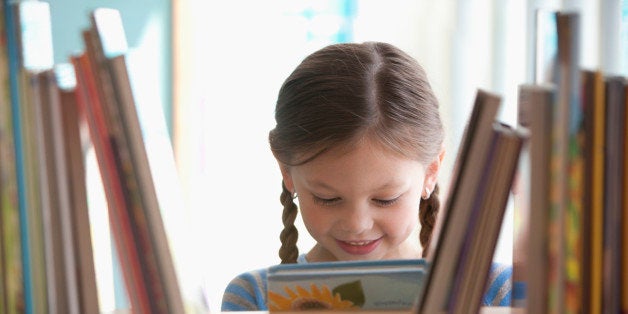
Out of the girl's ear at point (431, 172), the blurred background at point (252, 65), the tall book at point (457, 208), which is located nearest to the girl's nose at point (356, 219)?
the girl's ear at point (431, 172)

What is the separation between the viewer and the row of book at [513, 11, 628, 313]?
0.66 m

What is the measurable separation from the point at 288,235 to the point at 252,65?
5.64 feet

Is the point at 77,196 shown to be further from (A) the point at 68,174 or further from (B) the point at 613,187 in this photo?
(B) the point at 613,187

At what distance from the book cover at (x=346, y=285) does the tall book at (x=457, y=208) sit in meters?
0.21

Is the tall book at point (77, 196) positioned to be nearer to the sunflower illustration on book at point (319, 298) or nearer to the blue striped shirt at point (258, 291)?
the sunflower illustration on book at point (319, 298)

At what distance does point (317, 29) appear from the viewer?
3426mm

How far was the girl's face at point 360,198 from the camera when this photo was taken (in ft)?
4.83

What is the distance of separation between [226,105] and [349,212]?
2.06 metres

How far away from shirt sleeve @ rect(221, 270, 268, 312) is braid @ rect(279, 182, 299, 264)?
11 centimetres

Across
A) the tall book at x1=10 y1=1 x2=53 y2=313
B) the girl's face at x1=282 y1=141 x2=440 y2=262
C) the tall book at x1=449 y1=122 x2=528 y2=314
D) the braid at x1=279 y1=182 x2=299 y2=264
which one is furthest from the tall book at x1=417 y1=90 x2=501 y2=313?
the braid at x1=279 y1=182 x2=299 y2=264

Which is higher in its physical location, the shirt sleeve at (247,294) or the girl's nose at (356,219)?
the girl's nose at (356,219)

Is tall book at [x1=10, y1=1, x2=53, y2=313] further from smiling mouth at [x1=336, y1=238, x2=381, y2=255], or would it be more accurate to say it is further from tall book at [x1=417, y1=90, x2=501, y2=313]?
smiling mouth at [x1=336, y1=238, x2=381, y2=255]

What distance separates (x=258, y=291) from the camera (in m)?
1.67

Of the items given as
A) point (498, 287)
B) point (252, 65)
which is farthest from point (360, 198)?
point (252, 65)
